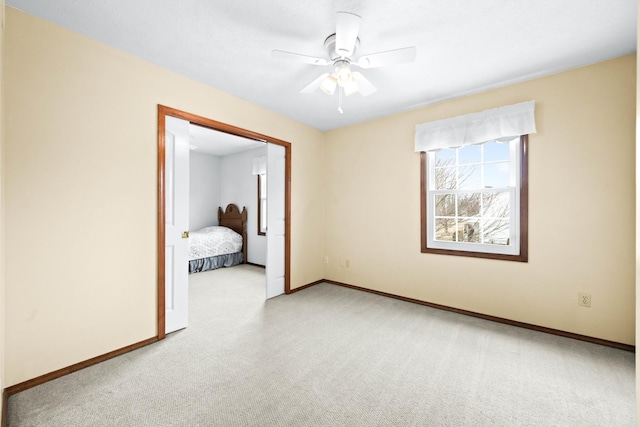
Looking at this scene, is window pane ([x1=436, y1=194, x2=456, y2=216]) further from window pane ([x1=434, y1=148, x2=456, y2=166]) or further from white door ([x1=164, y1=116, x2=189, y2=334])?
white door ([x1=164, y1=116, x2=189, y2=334])

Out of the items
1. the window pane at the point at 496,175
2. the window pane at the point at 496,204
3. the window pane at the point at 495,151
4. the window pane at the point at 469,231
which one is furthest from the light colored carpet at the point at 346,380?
the window pane at the point at 495,151

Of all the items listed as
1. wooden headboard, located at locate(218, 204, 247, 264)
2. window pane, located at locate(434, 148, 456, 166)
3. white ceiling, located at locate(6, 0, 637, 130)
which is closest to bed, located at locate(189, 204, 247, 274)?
wooden headboard, located at locate(218, 204, 247, 264)

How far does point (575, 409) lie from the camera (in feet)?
5.33

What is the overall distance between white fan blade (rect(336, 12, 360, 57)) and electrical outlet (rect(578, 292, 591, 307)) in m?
2.90

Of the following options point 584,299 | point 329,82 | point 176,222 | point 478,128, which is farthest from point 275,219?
point 584,299

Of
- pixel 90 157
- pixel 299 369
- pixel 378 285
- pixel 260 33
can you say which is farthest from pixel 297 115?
pixel 299 369

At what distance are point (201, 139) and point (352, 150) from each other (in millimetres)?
3002

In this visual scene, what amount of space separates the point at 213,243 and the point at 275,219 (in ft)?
7.34

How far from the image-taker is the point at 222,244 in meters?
5.50

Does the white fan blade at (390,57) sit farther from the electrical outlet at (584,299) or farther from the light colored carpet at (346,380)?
the electrical outlet at (584,299)

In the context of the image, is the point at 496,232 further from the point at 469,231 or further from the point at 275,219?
the point at 275,219

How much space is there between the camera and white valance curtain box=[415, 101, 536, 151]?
8.81 feet

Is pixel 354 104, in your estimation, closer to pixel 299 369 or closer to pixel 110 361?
pixel 299 369

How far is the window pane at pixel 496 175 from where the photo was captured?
9.60 ft
